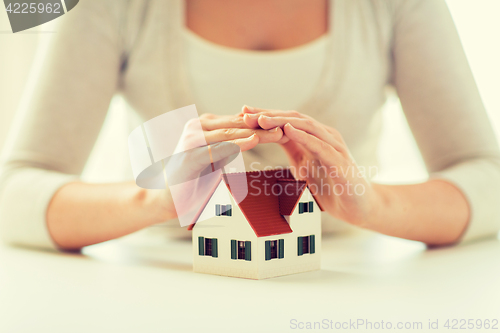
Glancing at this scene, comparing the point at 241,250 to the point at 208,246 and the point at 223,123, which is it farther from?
the point at 223,123

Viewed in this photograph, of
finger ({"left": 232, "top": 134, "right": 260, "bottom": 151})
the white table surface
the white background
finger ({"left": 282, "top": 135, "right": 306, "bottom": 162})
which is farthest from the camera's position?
the white background

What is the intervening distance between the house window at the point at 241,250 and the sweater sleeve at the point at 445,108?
438 mm

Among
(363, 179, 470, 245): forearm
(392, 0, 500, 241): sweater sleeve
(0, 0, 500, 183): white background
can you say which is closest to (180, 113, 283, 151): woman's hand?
(363, 179, 470, 245): forearm

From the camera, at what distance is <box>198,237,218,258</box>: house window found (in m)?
0.57

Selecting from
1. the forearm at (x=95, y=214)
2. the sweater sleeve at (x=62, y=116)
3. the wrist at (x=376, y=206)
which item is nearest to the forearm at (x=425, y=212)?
the wrist at (x=376, y=206)

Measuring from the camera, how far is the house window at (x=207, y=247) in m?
0.57

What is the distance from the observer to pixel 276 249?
563 millimetres

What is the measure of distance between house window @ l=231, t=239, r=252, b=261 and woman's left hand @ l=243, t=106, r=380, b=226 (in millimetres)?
137

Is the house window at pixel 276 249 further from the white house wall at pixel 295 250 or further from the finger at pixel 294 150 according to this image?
the finger at pixel 294 150

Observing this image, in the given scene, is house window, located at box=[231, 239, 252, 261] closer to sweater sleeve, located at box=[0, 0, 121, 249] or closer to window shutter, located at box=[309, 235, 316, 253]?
window shutter, located at box=[309, 235, 316, 253]

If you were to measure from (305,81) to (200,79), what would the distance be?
0.70 ft

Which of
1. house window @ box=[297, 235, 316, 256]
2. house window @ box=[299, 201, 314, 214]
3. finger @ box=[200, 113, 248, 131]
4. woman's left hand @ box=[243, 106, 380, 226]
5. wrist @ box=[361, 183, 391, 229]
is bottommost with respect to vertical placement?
house window @ box=[297, 235, 316, 256]

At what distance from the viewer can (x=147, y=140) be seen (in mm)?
862

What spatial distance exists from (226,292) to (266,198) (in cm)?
14
